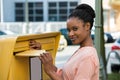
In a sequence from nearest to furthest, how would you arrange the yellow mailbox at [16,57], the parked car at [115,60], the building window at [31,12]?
the yellow mailbox at [16,57] → the parked car at [115,60] → the building window at [31,12]

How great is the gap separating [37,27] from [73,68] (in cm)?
3572

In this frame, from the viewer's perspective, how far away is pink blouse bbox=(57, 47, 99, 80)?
3.06 metres

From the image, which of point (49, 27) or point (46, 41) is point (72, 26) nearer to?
point (46, 41)

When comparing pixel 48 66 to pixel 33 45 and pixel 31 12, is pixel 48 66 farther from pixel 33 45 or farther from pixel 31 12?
pixel 31 12

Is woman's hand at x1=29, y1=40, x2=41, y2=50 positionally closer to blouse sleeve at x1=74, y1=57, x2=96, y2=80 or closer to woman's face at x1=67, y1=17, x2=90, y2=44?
woman's face at x1=67, y1=17, x2=90, y2=44

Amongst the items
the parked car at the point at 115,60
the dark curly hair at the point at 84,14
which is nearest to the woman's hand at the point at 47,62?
the dark curly hair at the point at 84,14

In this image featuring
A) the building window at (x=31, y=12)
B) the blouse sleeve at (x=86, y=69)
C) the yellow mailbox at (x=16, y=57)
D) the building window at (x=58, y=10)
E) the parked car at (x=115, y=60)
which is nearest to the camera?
the blouse sleeve at (x=86, y=69)

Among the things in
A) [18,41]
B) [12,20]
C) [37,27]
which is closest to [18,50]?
[18,41]

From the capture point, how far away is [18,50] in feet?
11.3

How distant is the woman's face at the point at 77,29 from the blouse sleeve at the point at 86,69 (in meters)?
0.18

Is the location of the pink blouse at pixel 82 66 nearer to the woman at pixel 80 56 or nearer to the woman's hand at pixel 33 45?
the woman at pixel 80 56

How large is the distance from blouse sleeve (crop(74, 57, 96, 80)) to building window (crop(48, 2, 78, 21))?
42.1 metres

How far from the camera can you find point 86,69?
10.0 ft

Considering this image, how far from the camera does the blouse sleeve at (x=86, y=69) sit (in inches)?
120
